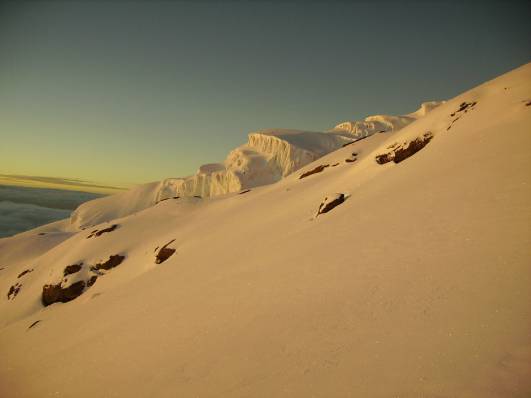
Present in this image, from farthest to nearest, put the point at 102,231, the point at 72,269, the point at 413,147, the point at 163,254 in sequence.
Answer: the point at 102,231
the point at 72,269
the point at 163,254
the point at 413,147

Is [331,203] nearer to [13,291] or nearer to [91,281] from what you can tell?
[91,281]

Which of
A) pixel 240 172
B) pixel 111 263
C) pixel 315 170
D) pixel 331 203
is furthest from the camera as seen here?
pixel 240 172

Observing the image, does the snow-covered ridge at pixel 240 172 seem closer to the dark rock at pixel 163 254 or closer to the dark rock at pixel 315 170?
the dark rock at pixel 315 170

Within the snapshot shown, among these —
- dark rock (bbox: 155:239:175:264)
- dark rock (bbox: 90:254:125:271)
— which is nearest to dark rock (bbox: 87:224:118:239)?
dark rock (bbox: 90:254:125:271)

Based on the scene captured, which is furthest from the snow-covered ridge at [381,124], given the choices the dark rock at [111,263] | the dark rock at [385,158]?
the dark rock at [111,263]

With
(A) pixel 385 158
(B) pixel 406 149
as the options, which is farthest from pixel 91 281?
(B) pixel 406 149

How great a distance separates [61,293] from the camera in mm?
20062

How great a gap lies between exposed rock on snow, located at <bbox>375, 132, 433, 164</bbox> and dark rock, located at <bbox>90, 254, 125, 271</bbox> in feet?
71.0

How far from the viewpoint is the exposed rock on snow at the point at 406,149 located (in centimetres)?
1555

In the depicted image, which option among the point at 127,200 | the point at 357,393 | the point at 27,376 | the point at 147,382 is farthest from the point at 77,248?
the point at 127,200

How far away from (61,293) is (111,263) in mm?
3837

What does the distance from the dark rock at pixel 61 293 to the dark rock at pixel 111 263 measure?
1.54 metres

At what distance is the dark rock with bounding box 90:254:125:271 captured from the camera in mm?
21484

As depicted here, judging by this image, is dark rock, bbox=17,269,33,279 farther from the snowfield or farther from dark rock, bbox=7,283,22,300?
the snowfield
